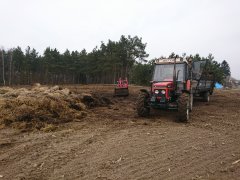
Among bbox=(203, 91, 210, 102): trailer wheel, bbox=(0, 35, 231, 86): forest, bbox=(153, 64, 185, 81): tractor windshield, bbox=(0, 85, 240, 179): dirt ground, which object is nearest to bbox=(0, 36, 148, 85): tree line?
bbox=(0, 35, 231, 86): forest

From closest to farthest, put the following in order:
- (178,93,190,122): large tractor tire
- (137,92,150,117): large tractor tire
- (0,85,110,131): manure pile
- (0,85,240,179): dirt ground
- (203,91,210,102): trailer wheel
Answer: (0,85,240,179): dirt ground < (0,85,110,131): manure pile < (178,93,190,122): large tractor tire < (137,92,150,117): large tractor tire < (203,91,210,102): trailer wheel

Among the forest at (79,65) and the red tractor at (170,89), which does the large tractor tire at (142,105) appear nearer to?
the red tractor at (170,89)

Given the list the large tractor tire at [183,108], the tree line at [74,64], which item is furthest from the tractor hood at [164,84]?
the tree line at [74,64]

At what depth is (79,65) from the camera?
184ft

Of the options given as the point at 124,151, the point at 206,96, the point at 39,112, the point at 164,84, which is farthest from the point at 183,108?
the point at 206,96

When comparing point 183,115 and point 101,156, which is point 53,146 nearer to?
point 101,156

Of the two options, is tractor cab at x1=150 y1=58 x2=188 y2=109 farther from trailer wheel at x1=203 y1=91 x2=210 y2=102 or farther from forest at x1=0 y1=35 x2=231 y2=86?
forest at x1=0 y1=35 x2=231 y2=86

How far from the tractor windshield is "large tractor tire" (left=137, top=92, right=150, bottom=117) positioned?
110cm

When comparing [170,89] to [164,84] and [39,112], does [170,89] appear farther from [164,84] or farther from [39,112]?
[39,112]

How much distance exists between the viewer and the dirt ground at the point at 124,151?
15.5ft

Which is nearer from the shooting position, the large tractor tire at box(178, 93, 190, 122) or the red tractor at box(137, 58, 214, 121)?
the large tractor tire at box(178, 93, 190, 122)

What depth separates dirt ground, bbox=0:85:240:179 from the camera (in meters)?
4.71

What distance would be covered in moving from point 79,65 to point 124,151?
51695 mm

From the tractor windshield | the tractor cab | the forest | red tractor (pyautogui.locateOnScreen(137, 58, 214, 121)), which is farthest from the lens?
the forest
